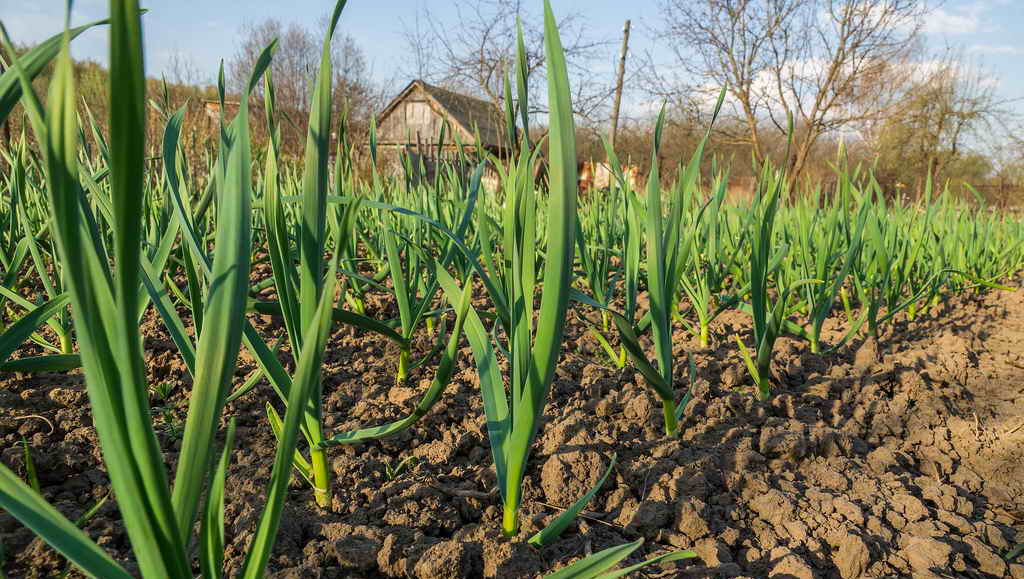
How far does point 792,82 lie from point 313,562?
14077 millimetres

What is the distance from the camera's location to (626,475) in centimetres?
100

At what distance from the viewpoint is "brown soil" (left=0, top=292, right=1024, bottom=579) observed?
2.63ft

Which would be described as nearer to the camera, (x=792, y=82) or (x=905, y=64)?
(x=792, y=82)

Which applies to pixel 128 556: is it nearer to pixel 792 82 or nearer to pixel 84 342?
pixel 84 342

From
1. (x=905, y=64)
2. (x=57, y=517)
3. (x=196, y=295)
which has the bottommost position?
(x=57, y=517)

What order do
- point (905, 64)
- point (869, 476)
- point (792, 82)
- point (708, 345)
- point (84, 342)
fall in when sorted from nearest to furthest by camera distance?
1. point (84, 342)
2. point (869, 476)
3. point (708, 345)
4. point (792, 82)
5. point (905, 64)

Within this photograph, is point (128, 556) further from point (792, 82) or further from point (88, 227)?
point (792, 82)

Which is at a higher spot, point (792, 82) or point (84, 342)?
point (792, 82)

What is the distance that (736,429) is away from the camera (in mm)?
1180

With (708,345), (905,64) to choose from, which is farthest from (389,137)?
(708,345)

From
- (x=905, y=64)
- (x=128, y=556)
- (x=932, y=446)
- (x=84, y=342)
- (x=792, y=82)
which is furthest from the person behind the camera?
(x=905, y=64)

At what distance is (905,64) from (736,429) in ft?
59.9

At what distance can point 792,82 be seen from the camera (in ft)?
41.0

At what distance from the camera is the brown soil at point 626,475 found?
801 millimetres
